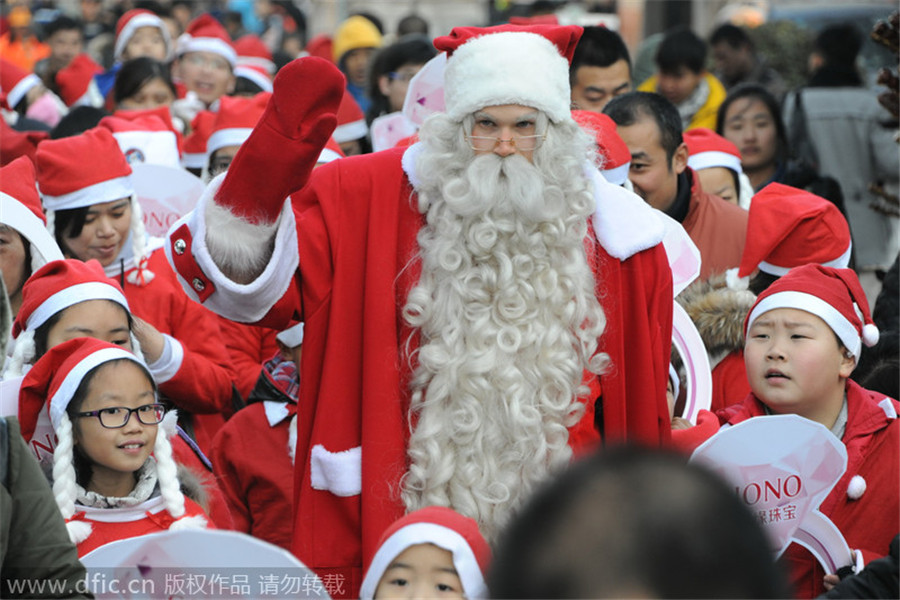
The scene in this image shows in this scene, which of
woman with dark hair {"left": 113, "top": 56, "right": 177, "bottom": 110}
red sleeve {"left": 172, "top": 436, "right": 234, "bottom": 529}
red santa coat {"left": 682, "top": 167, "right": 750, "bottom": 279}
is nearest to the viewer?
red sleeve {"left": 172, "top": 436, "right": 234, "bottom": 529}

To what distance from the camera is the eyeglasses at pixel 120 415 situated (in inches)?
144

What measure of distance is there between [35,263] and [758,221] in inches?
101

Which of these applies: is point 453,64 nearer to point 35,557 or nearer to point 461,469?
point 461,469

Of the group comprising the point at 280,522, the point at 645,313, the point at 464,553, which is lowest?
the point at 280,522

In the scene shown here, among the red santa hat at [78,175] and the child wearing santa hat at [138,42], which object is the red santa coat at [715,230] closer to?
the red santa hat at [78,175]

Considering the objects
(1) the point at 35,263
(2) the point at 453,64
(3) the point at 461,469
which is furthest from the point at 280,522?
(2) the point at 453,64

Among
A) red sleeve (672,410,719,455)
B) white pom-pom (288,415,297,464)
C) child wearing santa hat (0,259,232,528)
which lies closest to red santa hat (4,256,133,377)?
child wearing santa hat (0,259,232,528)

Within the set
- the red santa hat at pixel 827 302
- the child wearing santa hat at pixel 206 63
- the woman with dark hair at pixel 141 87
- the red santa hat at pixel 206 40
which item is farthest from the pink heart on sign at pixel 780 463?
the red santa hat at pixel 206 40

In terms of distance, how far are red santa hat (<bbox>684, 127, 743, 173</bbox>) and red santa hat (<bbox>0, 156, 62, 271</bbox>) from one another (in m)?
2.93

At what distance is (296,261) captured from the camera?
3.21 metres

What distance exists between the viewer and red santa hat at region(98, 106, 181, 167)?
6363 millimetres

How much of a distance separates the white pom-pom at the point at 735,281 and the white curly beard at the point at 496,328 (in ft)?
4.88

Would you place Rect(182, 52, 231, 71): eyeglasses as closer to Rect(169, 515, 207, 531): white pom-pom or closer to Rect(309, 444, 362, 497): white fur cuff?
Rect(169, 515, 207, 531): white pom-pom

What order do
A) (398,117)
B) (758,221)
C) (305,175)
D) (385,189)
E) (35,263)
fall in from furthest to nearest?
(398,117), (758,221), (35,263), (385,189), (305,175)
